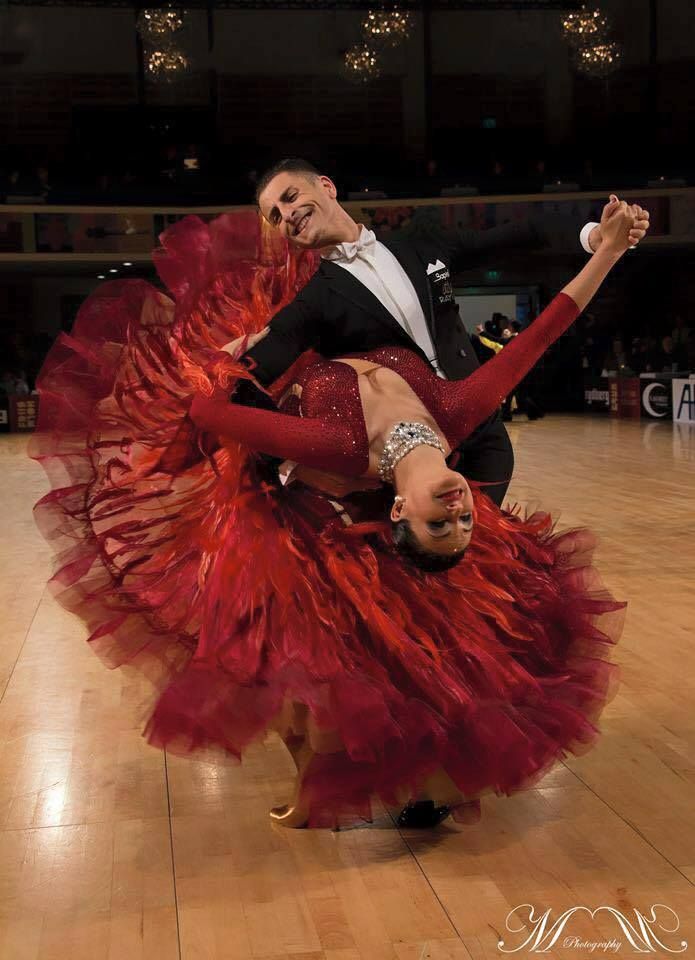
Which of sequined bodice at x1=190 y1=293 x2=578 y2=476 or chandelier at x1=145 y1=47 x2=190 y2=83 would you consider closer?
sequined bodice at x1=190 y1=293 x2=578 y2=476

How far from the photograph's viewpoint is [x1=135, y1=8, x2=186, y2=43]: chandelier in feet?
49.5

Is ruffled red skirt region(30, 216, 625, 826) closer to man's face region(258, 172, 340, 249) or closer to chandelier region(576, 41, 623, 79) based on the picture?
man's face region(258, 172, 340, 249)

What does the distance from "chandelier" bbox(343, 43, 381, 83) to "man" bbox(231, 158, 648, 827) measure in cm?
1442

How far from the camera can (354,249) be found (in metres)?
2.48

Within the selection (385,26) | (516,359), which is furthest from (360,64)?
(516,359)

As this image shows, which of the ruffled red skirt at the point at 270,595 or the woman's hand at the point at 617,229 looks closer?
the ruffled red skirt at the point at 270,595

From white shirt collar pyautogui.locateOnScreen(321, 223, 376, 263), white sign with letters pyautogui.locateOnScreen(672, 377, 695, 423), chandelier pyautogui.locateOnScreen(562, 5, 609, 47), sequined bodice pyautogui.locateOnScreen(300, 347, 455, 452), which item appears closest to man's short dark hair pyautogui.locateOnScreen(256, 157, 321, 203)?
white shirt collar pyautogui.locateOnScreen(321, 223, 376, 263)

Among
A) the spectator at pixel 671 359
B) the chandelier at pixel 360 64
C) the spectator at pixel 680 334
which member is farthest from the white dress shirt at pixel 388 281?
the spectator at pixel 680 334

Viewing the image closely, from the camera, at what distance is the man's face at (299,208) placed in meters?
2.42

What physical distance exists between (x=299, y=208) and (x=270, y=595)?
0.79 metres

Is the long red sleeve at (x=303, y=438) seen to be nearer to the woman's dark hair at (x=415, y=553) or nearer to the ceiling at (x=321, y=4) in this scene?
the woman's dark hair at (x=415, y=553)

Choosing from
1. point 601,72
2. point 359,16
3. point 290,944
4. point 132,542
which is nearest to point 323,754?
point 290,944

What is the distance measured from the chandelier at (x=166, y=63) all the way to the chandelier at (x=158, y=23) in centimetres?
16

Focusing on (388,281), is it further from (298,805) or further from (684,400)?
(684,400)
